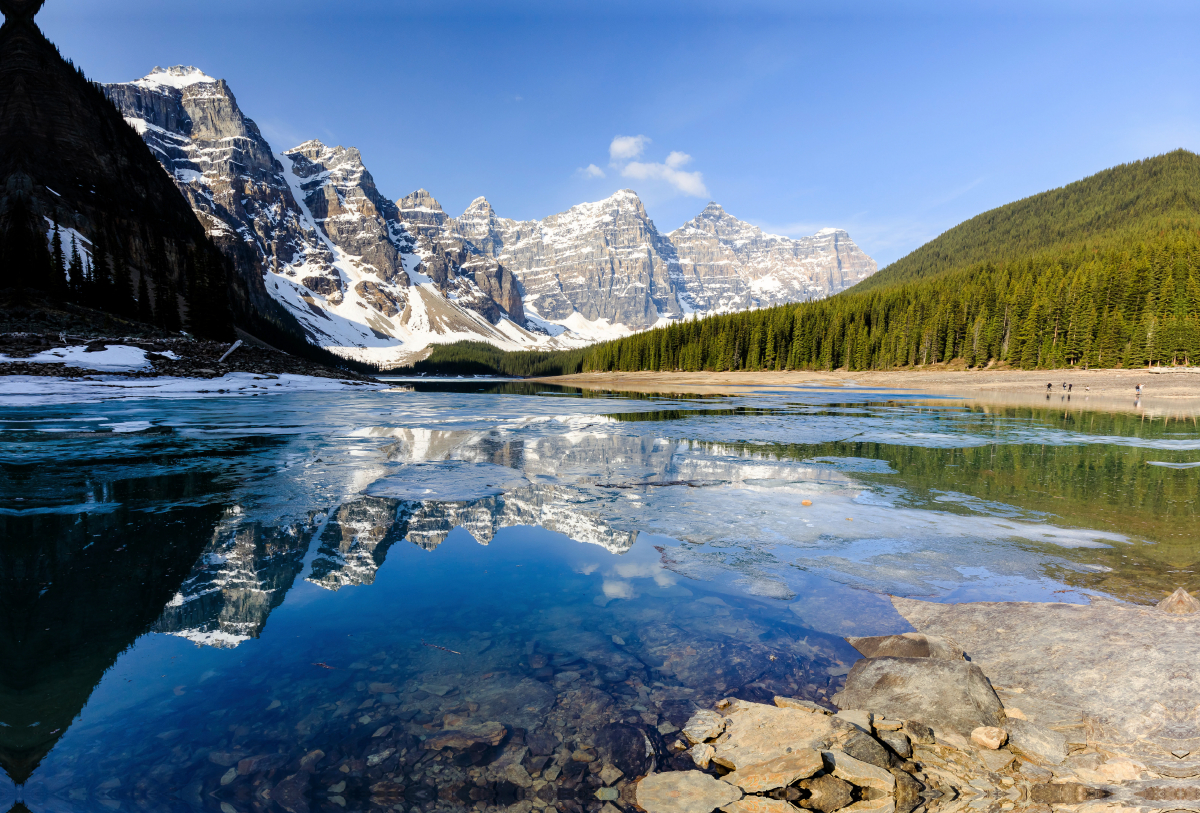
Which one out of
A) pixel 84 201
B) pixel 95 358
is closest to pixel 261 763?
pixel 95 358

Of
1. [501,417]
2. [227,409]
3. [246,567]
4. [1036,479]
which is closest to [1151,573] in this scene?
[1036,479]

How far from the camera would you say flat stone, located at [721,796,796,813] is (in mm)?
3193

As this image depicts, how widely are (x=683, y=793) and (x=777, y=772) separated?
62 cm

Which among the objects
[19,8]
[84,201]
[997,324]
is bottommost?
[997,324]

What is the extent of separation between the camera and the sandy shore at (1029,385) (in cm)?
4497

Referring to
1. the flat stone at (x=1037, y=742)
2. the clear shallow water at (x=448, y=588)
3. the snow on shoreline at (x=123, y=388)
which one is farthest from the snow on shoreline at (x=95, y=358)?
the flat stone at (x=1037, y=742)

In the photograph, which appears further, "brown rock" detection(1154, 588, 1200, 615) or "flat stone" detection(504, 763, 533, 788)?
"brown rock" detection(1154, 588, 1200, 615)

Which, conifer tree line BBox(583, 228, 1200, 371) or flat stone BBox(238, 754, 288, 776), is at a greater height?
conifer tree line BBox(583, 228, 1200, 371)

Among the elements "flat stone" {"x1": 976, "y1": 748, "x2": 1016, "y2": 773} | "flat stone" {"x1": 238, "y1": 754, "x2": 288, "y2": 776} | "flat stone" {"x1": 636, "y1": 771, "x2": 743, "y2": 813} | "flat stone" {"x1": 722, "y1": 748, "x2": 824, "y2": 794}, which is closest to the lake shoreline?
"flat stone" {"x1": 976, "y1": 748, "x2": 1016, "y2": 773}

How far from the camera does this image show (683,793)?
3373 millimetres

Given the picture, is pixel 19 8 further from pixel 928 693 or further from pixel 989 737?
pixel 989 737

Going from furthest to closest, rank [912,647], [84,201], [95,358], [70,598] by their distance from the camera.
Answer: [84,201]
[95,358]
[70,598]
[912,647]

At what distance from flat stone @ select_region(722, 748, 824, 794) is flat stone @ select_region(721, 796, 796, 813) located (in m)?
0.08

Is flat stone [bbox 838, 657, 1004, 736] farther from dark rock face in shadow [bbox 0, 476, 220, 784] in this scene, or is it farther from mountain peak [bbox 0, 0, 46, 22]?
mountain peak [bbox 0, 0, 46, 22]
